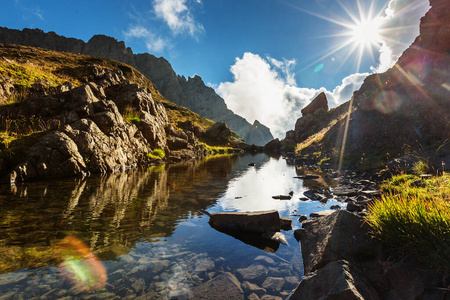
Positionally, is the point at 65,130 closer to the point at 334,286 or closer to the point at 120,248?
the point at 120,248

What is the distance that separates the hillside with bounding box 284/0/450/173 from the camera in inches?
731

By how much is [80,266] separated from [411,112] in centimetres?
3136

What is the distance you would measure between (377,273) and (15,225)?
13035 mm

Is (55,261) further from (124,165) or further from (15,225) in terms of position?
(124,165)

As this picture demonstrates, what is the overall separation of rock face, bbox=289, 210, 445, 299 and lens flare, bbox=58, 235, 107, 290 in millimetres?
5351

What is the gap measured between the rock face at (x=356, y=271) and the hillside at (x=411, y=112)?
1382cm

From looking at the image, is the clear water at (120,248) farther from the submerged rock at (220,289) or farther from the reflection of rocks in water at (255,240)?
the submerged rock at (220,289)

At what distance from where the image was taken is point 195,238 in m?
8.54

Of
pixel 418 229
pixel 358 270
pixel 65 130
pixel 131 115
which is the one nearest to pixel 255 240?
pixel 358 270

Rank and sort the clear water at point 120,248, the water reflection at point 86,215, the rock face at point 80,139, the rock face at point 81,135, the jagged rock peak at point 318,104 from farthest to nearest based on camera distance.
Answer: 1. the jagged rock peak at point 318,104
2. the rock face at point 80,139
3. the rock face at point 81,135
4. the water reflection at point 86,215
5. the clear water at point 120,248

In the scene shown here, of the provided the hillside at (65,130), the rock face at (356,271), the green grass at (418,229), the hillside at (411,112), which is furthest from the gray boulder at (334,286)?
the hillside at (65,130)

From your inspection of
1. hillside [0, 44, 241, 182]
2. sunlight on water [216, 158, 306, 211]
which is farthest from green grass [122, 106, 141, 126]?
sunlight on water [216, 158, 306, 211]

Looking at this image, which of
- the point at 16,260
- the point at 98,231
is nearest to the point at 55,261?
the point at 16,260

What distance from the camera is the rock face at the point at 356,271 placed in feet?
13.6
